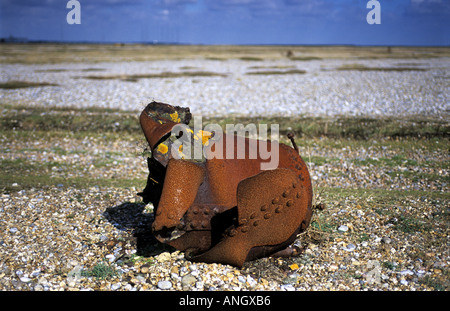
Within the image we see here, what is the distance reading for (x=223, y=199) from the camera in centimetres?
596

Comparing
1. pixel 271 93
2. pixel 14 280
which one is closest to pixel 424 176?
pixel 14 280

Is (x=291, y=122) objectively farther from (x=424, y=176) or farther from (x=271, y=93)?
(x=271, y=93)

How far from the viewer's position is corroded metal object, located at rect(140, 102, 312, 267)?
5.57 meters

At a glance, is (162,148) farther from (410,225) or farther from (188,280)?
(410,225)

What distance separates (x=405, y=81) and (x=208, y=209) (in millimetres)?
32097

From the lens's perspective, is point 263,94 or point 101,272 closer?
point 101,272

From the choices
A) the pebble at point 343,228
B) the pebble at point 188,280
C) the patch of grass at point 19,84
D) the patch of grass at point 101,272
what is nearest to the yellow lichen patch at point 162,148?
the pebble at point 188,280

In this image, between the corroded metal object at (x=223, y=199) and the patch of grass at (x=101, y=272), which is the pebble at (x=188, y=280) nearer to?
the corroded metal object at (x=223, y=199)

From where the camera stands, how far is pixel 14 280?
6.10 m

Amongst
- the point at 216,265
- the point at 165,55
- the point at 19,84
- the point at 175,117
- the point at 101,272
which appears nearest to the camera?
the point at 101,272

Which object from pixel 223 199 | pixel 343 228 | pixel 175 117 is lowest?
pixel 343 228

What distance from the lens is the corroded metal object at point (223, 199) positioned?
5.57 m

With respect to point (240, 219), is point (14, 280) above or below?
below

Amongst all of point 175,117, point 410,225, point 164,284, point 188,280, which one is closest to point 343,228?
point 410,225
